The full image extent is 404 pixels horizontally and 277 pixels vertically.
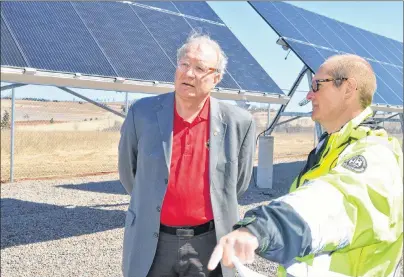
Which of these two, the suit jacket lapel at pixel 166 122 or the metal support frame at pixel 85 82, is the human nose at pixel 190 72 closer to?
the suit jacket lapel at pixel 166 122

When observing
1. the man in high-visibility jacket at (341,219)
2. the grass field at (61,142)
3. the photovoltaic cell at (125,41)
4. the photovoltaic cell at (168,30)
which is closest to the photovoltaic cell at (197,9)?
the photovoltaic cell at (168,30)

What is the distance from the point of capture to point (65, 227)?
→ 6.66 meters

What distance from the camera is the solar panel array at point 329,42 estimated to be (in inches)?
364

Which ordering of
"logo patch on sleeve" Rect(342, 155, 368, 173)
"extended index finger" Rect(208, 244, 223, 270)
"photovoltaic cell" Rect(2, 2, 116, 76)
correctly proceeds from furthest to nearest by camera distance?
"photovoltaic cell" Rect(2, 2, 116, 76)
"logo patch on sleeve" Rect(342, 155, 368, 173)
"extended index finger" Rect(208, 244, 223, 270)

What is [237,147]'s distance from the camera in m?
2.69

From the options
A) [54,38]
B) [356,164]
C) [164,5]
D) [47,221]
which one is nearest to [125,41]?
[54,38]

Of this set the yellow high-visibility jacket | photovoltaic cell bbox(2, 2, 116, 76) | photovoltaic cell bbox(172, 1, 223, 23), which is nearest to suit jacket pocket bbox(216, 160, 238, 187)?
the yellow high-visibility jacket

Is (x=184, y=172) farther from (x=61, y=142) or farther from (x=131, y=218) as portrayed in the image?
(x=61, y=142)

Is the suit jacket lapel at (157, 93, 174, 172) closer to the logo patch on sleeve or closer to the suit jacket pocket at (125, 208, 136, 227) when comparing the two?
the suit jacket pocket at (125, 208, 136, 227)

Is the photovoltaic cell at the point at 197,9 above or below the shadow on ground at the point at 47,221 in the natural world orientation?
above

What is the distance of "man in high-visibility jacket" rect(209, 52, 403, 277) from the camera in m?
0.93

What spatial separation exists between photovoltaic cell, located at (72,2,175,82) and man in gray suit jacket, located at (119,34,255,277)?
326 cm

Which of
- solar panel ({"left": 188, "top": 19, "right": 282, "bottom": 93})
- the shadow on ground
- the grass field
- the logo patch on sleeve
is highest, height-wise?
the logo patch on sleeve

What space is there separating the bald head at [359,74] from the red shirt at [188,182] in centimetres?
103
